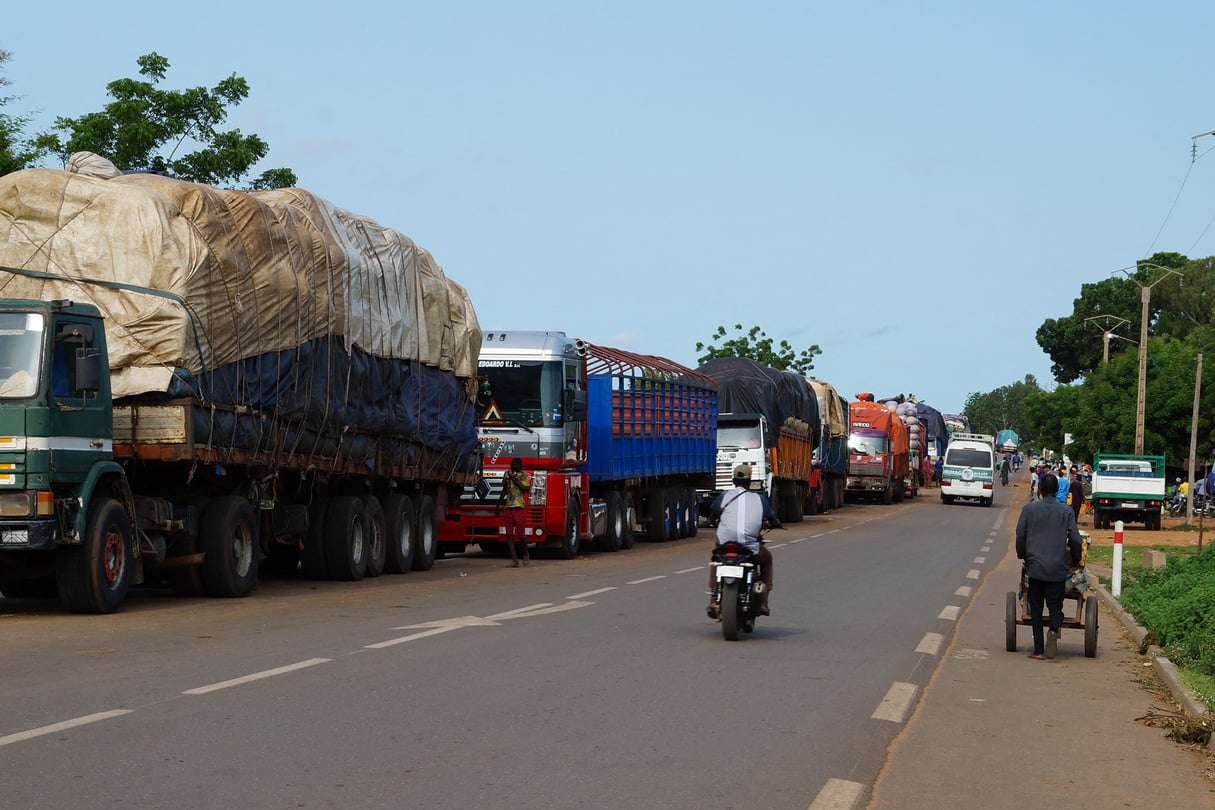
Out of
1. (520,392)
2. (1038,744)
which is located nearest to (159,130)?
(520,392)

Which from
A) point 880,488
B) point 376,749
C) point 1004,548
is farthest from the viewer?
point 880,488

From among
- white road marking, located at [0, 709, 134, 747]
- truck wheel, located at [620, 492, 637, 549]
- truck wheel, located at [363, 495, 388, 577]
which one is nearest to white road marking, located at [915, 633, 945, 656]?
white road marking, located at [0, 709, 134, 747]

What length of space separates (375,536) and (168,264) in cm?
666

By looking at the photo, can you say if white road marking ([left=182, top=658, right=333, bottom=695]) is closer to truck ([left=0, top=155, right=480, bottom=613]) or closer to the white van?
truck ([left=0, top=155, right=480, bottom=613])

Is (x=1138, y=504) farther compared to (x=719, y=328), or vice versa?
(x=719, y=328)

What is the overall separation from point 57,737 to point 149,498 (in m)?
8.01

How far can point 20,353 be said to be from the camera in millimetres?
13805

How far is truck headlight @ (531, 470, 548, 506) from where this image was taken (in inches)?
979

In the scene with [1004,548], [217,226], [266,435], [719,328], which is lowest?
[1004,548]

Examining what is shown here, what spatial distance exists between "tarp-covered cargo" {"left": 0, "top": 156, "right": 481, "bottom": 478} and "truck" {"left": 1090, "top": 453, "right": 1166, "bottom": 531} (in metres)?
27.2

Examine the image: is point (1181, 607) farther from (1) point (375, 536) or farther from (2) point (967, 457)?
(2) point (967, 457)

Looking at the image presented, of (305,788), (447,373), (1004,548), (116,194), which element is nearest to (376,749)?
(305,788)

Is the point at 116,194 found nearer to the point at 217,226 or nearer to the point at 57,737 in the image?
the point at 217,226

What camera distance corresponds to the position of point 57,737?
25.2 ft
